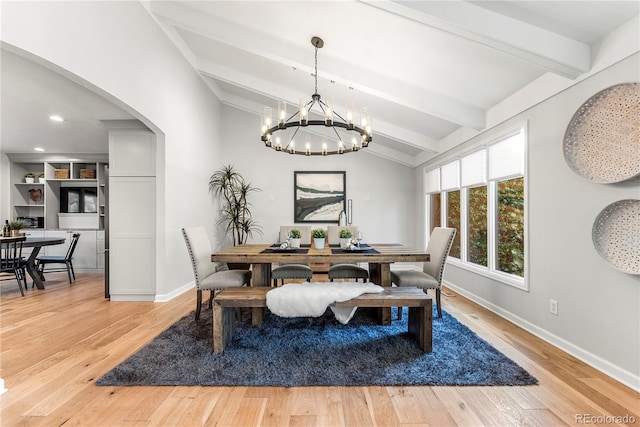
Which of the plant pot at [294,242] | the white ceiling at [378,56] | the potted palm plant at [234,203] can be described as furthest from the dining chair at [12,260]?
the plant pot at [294,242]

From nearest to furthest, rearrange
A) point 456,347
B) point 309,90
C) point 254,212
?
point 456,347 < point 309,90 < point 254,212

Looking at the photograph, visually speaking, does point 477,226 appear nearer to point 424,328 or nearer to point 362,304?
point 424,328

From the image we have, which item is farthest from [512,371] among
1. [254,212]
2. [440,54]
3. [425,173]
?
[254,212]

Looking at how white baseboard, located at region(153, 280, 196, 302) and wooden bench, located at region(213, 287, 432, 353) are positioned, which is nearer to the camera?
wooden bench, located at region(213, 287, 432, 353)

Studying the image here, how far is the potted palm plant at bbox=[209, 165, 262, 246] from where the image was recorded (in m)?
5.56

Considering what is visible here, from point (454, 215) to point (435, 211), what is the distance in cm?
73

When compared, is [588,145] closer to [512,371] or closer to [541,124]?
[541,124]

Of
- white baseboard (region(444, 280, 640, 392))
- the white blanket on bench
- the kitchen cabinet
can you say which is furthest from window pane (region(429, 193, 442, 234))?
the kitchen cabinet

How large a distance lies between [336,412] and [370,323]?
1405 mm

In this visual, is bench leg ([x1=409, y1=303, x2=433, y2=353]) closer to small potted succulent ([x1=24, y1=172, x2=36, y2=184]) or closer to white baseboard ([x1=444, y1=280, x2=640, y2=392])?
white baseboard ([x1=444, y1=280, x2=640, y2=392])

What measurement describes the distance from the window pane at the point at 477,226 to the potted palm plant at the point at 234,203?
3825 mm

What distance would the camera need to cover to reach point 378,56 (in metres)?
3.07

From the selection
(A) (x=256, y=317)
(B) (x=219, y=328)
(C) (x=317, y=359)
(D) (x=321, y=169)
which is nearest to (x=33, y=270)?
(A) (x=256, y=317)

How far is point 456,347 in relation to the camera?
234cm
